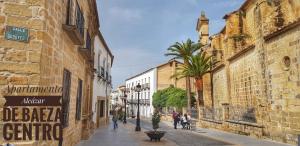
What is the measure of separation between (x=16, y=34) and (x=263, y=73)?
512 inches

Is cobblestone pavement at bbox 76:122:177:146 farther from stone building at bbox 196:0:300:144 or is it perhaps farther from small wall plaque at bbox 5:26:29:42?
small wall plaque at bbox 5:26:29:42

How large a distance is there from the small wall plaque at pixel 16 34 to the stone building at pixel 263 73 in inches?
424

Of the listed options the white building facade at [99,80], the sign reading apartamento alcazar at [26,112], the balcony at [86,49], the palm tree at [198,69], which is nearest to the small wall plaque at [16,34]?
the sign reading apartamento alcazar at [26,112]

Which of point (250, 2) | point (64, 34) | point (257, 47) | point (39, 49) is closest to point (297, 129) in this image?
point (257, 47)

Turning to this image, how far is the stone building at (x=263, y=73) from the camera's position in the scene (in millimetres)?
11930

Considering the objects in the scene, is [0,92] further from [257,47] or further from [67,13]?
[257,47]

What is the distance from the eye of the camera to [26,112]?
4461 millimetres

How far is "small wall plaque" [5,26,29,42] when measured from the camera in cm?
457

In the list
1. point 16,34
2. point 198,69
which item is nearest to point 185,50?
point 198,69

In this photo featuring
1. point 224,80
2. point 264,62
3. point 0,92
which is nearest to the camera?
point 0,92

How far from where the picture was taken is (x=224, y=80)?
23.6 metres

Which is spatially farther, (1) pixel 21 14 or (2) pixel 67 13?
(2) pixel 67 13

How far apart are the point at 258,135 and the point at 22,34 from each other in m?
13.5

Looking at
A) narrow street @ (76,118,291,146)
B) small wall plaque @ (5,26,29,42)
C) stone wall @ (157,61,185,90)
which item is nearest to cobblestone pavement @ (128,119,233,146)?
narrow street @ (76,118,291,146)
